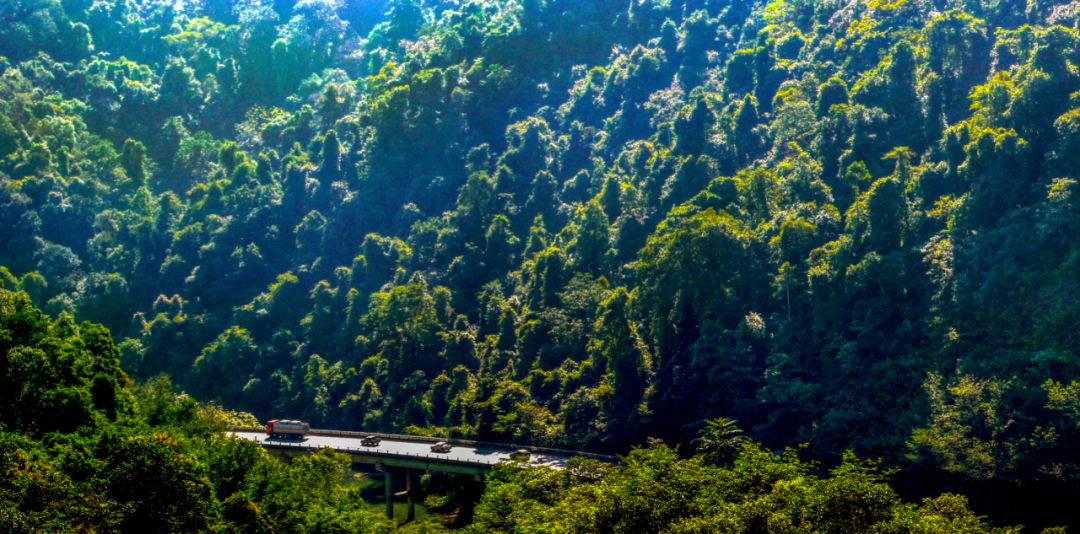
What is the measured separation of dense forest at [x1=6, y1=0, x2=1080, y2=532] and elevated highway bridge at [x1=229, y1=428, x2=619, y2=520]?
11.3ft

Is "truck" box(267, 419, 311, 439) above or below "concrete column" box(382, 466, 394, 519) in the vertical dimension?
above

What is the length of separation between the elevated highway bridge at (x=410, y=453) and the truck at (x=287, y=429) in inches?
20.1

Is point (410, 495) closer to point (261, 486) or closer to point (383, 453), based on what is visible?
point (383, 453)

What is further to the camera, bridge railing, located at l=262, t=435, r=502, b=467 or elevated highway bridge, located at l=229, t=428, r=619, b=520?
bridge railing, located at l=262, t=435, r=502, b=467

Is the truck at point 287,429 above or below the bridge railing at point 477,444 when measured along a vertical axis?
above

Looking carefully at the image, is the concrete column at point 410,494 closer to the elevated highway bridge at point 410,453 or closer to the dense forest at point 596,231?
the elevated highway bridge at point 410,453

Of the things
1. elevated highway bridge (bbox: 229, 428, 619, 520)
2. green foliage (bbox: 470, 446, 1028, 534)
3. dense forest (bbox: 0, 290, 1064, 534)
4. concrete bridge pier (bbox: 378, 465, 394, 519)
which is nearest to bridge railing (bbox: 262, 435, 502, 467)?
elevated highway bridge (bbox: 229, 428, 619, 520)

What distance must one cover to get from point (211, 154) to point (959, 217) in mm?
113083

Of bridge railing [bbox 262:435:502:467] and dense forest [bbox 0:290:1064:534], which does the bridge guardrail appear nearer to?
bridge railing [bbox 262:435:502:467]

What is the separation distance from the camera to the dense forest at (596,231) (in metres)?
49.4

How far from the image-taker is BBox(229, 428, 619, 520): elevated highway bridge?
2210 inches

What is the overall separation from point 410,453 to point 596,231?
99.0ft

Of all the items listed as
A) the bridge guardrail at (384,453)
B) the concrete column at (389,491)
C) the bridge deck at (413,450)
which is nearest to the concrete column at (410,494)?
the concrete column at (389,491)

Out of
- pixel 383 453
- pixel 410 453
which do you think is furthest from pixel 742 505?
pixel 383 453
